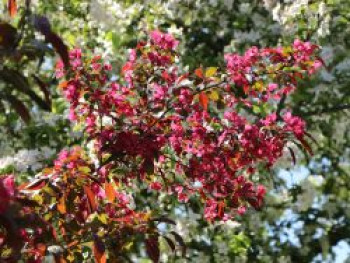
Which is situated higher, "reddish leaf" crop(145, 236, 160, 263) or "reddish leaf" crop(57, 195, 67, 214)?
"reddish leaf" crop(57, 195, 67, 214)

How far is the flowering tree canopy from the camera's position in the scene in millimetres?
2906

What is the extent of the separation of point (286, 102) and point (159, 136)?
4567mm

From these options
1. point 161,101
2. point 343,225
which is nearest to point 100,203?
point 161,101

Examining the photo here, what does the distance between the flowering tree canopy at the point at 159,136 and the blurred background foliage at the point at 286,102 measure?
2316mm

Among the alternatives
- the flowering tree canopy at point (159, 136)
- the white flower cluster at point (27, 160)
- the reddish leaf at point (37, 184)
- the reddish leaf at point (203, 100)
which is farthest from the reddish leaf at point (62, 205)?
the white flower cluster at point (27, 160)

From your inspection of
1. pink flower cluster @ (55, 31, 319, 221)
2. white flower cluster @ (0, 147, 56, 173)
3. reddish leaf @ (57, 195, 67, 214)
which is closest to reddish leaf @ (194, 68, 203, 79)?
pink flower cluster @ (55, 31, 319, 221)

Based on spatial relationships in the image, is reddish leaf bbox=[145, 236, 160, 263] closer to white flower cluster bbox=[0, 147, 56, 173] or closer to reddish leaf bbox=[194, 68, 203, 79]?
reddish leaf bbox=[194, 68, 203, 79]

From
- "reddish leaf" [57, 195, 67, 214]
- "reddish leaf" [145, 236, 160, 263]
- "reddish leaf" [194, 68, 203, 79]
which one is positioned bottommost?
"reddish leaf" [145, 236, 160, 263]

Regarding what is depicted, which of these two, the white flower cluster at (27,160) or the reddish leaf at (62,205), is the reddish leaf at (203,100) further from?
the white flower cluster at (27,160)

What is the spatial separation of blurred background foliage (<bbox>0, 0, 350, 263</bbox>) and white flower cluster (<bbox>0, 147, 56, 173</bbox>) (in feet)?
0.10

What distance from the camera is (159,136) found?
3.27 m

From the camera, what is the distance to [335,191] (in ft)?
29.2

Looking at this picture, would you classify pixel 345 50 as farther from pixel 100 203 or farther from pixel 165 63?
pixel 100 203

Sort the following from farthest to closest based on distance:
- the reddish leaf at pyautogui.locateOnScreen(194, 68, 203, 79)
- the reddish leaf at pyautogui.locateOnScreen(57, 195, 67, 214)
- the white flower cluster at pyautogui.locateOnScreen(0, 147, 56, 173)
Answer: the white flower cluster at pyautogui.locateOnScreen(0, 147, 56, 173)
the reddish leaf at pyautogui.locateOnScreen(194, 68, 203, 79)
the reddish leaf at pyautogui.locateOnScreen(57, 195, 67, 214)
